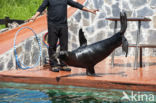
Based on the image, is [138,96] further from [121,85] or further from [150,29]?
[150,29]

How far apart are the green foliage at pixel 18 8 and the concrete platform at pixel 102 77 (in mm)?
10257

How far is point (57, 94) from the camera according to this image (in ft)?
17.0

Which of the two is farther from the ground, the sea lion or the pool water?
the sea lion

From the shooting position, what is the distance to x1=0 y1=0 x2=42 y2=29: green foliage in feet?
53.9

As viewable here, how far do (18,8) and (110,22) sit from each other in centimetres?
954

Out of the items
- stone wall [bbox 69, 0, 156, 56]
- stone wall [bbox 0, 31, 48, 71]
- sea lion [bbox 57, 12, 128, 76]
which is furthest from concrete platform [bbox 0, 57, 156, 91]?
stone wall [bbox 69, 0, 156, 56]

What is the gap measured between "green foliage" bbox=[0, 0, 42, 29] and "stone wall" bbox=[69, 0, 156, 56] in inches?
307

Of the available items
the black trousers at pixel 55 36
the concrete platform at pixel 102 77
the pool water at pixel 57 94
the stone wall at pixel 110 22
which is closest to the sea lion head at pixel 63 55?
the concrete platform at pixel 102 77

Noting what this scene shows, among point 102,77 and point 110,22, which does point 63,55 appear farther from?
point 110,22

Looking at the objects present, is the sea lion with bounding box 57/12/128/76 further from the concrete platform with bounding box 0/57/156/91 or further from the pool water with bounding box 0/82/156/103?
the pool water with bounding box 0/82/156/103

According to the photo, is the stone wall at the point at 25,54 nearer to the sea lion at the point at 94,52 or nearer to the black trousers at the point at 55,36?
the black trousers at the point at 55,36

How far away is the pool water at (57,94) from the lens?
4824 mm

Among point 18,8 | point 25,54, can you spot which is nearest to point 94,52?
point 25,54

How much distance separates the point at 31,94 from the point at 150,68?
9.85 ft
